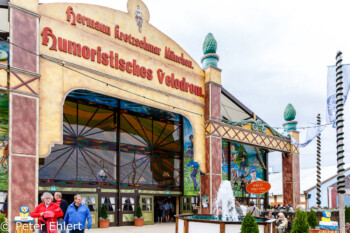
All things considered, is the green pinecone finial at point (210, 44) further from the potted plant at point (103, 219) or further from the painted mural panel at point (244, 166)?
the potted plant at point (103, 219)

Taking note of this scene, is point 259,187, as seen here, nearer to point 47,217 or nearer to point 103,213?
point 103,213

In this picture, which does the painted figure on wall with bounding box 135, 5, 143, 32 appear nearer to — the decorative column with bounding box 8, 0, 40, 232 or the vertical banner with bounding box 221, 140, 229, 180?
the decorative column with bounding box 8, 0, 40, 232

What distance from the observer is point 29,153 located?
1344 centimetres

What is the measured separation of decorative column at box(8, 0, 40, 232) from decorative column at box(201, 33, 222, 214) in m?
10.1

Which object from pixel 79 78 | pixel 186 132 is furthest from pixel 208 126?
pixel 79 78

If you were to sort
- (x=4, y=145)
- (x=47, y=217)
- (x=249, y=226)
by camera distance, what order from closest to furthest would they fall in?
(x=47, y=217), (x=249, y=226), (x=4, y=145)

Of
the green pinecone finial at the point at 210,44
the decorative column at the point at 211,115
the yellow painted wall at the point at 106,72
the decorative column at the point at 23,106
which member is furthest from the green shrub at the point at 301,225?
the green pinecone finial at the point at 210,44

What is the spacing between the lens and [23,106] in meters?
13.5

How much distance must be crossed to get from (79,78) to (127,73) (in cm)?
270

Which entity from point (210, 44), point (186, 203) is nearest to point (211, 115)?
point (210, 44)

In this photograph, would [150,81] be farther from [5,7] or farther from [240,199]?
[240,199]

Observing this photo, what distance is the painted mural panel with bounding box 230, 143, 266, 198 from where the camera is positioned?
1043 inches

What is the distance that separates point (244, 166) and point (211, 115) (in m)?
8.24

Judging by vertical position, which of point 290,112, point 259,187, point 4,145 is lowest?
point 259,187
